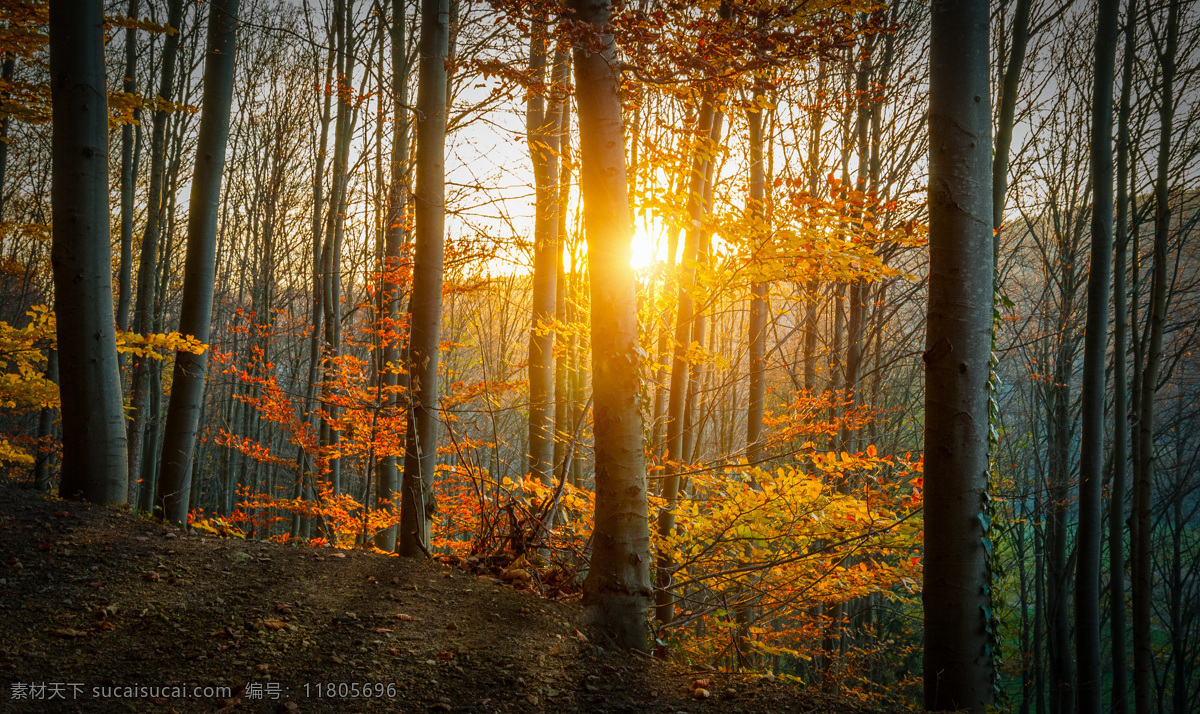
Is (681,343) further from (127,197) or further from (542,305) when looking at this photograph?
(127,197)

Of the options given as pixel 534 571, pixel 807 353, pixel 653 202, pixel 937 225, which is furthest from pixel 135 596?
pixel 807 353

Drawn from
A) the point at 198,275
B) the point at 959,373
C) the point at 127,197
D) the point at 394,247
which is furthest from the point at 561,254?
the point at 127,197

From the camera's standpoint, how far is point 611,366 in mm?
2857

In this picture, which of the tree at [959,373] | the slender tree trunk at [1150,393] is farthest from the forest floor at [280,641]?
the slender tree trunk at [1150,393]

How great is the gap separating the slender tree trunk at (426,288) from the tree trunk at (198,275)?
2018 mm

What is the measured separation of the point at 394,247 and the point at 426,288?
536cm

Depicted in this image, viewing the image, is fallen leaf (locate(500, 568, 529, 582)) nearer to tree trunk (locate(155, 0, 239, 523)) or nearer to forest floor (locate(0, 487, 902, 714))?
forest floor (locate(0, 487, 902, 714))

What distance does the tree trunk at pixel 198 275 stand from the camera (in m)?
4.72

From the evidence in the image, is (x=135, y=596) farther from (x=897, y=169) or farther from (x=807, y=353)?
(x=897, y=169)

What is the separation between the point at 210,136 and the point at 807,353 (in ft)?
27.8

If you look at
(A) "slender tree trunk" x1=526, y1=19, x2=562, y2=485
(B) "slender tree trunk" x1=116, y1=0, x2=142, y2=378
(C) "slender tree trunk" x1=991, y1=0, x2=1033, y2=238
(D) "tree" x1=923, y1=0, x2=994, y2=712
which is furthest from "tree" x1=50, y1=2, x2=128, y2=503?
(C) "slender tree trunk" x1=991, y1=0, x2=1033, y2=238

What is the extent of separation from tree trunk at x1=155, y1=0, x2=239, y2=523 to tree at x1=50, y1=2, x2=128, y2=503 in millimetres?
852

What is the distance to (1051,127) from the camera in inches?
381

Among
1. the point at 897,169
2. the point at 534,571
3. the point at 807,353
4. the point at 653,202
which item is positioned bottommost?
the point at 534,571
